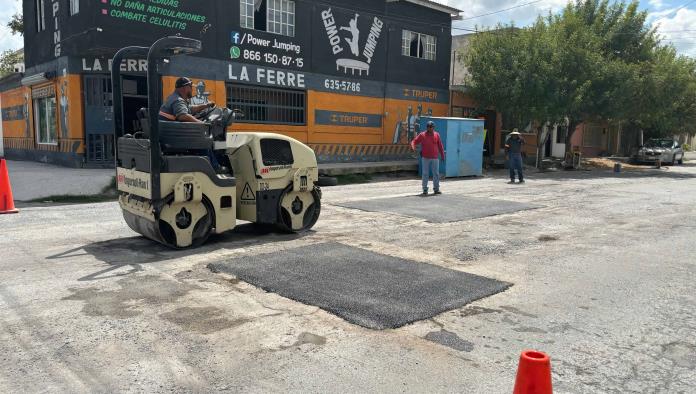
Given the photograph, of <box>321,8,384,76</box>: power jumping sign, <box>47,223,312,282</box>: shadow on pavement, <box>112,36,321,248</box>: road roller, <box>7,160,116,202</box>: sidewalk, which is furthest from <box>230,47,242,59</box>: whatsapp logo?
<box>47,223,312,282</box>: shadow on pavement

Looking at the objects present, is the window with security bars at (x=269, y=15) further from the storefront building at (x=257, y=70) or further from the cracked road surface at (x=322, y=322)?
the cracked road surface at (x=322, y=322)

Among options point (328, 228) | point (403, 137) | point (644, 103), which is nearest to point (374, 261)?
point (328, 228)

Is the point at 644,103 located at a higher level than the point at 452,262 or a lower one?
higher

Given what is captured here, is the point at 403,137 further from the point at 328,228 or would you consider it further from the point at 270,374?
the point at 270,374

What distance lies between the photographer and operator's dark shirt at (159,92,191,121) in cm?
666

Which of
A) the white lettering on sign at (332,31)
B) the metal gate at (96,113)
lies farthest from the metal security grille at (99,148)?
the white lettering on sign at (332,31)

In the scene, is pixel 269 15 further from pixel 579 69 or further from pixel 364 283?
pixel 364 283

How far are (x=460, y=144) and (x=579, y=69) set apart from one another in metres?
7.31

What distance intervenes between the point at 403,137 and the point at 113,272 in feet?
61.3

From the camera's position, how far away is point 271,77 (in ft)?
60.0

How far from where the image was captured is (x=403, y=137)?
23.4 meters

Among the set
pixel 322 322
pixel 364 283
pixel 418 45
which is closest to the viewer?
pixel 322 322

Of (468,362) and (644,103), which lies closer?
(468,362)

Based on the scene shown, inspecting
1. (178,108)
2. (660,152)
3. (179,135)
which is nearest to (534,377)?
(179,135)
